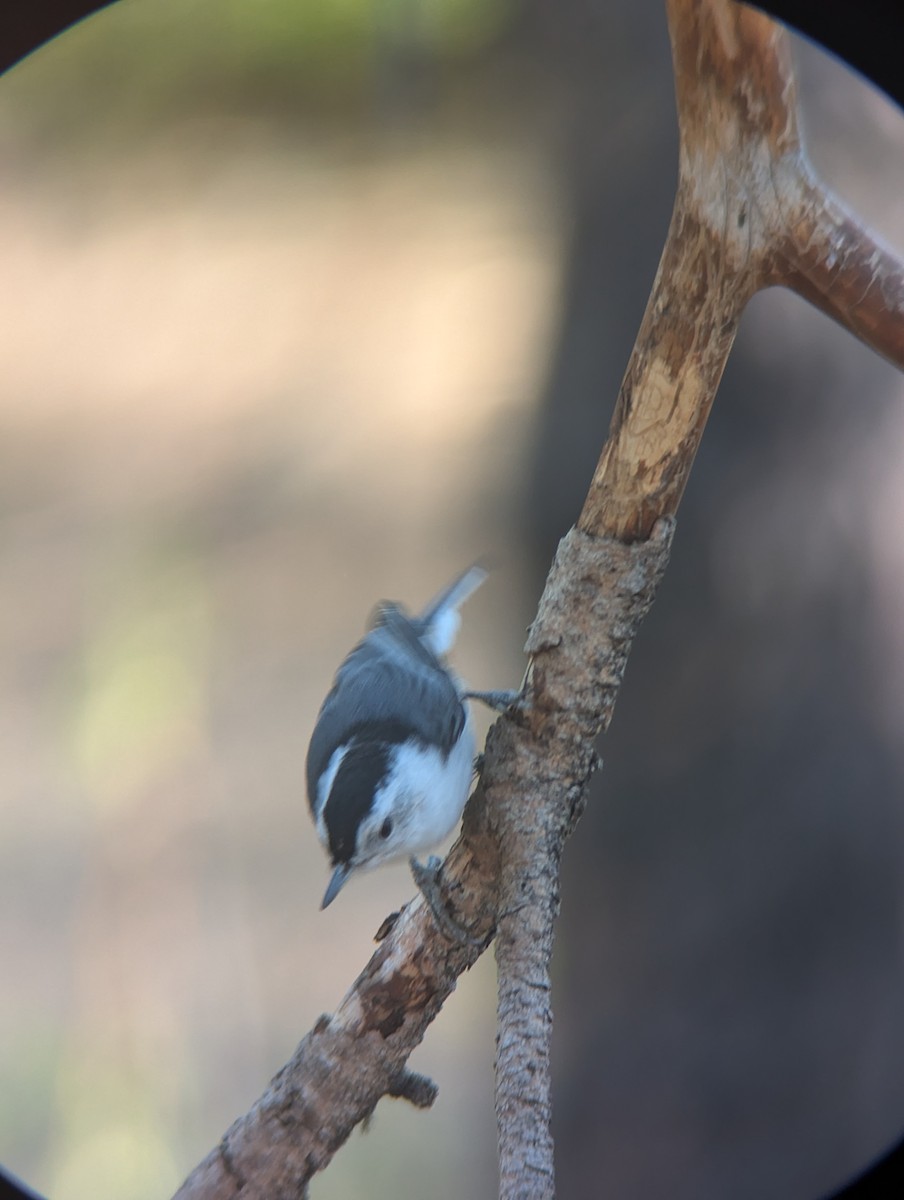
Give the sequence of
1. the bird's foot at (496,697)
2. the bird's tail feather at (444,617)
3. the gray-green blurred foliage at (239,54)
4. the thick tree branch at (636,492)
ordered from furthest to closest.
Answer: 1. the gray-green blurred foliage at (239,54)
2. the bird's tail feather at (444,617)
3. the bird's foot at (496,697)
4. the thick tree branch at (636,492)

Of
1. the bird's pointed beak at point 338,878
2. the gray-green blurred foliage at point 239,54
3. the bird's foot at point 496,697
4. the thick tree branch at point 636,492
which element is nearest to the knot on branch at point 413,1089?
the thick tree branch at point 636,492

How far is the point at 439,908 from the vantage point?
29.5 inches

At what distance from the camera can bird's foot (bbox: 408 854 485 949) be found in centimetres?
75

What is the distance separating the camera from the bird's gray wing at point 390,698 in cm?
81

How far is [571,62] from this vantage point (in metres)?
1.18

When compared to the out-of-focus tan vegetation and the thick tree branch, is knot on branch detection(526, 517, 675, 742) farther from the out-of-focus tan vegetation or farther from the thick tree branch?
the out-of-focus tan vegetation

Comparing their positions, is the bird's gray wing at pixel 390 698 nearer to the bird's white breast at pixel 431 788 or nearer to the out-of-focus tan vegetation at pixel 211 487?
the bird's white breast at pixel 431 788

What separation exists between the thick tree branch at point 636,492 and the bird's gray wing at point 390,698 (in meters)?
0.08

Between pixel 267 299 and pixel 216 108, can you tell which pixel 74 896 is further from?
pixel 216 108

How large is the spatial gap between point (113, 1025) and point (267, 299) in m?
0.93

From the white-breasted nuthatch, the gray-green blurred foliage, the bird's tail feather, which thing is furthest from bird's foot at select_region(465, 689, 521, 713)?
the gray-green blurred foliage

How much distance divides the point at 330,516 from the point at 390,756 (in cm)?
51

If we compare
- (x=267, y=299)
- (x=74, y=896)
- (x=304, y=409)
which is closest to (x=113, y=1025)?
(x=74, y=896)

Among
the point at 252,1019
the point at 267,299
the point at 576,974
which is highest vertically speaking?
the point at 267,299
